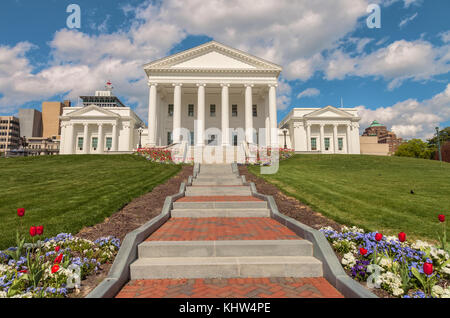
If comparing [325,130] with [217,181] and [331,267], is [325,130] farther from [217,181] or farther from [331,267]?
[331,267]

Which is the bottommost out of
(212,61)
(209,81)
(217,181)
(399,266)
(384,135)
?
(399,266)

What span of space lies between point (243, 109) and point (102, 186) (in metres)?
33.7

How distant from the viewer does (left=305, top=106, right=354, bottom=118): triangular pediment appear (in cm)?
4559

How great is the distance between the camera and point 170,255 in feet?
17.2

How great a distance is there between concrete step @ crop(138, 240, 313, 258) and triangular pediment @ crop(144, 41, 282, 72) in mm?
33880

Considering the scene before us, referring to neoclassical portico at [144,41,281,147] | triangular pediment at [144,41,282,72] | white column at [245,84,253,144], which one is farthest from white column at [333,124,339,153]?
white column at [245,84,253,144]

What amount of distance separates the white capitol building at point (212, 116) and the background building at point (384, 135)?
111 metres

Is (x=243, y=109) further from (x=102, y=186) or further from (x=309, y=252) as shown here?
(x=309, y=252)

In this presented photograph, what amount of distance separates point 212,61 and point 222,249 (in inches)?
1414

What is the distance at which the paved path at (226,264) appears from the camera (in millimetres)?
4168

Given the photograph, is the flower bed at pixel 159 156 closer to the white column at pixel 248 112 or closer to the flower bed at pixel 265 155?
the flower bed at pixel 265 155

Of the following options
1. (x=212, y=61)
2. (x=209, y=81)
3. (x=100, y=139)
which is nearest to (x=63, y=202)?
(x=209, y=81)

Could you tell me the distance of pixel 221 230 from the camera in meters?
6.79

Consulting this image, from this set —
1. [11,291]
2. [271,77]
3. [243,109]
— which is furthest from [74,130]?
[11,291]
